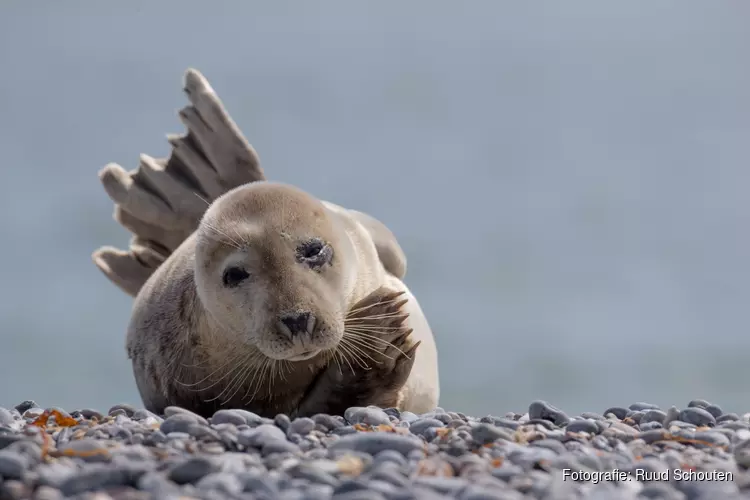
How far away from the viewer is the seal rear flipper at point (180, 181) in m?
8.70

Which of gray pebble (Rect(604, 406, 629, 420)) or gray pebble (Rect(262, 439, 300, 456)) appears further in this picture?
gray pebble (Rect(604, 406, 629, 420))

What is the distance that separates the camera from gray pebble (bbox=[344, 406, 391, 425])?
4.73m

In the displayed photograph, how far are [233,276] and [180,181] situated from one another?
3.81 metres

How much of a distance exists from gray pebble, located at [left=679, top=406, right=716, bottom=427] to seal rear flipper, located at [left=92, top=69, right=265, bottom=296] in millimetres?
4671

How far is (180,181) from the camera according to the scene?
347 inches

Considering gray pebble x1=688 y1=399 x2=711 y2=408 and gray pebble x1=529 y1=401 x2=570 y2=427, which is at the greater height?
gray pebble x1=688 y1=399 x2=711 y2=408

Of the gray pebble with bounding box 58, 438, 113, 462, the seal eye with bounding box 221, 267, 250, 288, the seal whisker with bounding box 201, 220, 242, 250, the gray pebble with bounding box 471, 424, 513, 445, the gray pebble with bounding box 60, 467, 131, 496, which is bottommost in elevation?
the gray pebble with bounding box 60, 467, 131, 496

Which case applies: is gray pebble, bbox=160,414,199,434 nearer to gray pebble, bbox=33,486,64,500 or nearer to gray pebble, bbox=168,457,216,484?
gray pebble, bbox=168,457,216,484

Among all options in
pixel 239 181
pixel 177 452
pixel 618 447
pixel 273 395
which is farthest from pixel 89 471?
pixel 239 181

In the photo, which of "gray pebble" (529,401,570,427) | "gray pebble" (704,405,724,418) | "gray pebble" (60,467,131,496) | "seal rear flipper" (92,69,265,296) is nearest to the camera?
"gray pebble" (60,467,131,496)

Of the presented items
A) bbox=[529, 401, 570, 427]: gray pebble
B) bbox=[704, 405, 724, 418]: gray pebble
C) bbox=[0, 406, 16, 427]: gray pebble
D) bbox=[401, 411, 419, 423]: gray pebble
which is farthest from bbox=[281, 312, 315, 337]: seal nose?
bbox=[704, 405, 724, 418]: gray pebble

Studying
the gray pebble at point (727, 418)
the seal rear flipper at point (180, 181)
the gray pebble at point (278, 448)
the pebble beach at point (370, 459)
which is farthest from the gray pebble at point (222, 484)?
the seal rear flipper at point (180, 181)

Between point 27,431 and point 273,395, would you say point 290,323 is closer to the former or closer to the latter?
point 273,395

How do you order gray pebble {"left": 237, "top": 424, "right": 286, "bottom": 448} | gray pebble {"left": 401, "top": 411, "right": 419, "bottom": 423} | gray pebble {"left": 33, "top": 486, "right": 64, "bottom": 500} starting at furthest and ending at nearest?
gray pebble {"left": 401, "top": 411, "right": 419, "bottom": 423}, gray pebble {"left": 237, "top": 424, "right": 286, "bottom": 448}, gray pebble {"left": 33, "top": 486, "right": 64, "bottom": 500}
